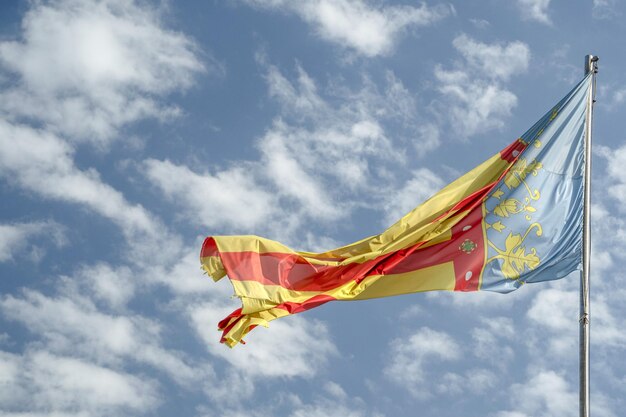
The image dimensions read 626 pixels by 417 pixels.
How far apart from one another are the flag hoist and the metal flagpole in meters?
0.05

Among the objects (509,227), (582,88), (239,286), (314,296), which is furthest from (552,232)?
(239,286)

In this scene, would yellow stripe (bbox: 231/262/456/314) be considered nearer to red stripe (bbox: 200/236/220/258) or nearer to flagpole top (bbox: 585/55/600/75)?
red stripe (bbox: 200/236/220/258)

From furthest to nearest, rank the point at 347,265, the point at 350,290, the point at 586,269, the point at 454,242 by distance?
the point at 454,242 → the point at 347,265 → the point at 350,290 → the point at 586,269

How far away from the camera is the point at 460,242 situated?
20547mm

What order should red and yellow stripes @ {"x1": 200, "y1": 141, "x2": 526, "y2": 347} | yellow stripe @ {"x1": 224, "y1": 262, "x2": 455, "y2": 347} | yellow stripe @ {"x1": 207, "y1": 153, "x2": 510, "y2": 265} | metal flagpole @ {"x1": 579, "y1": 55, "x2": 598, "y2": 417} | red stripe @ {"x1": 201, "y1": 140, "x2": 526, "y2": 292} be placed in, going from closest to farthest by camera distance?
metal flagpole @ {"x1": 579, "y1": 55, "x2": 598, "y2": 417}
yellow stripe @ {"x1": 224, "y1": 262, "x2": 455, "y2": 347}
red and yellow stripes @ {"x1": 200, "y1": 141, "x2": 526, "y2": 347}
red stripe @ {"x1": 201, "y1": 140, "x2": 526, "y2": 292}
yellow stripe @ {"x1": 207, "y1": 153, "x2": 510, "y2": 265}

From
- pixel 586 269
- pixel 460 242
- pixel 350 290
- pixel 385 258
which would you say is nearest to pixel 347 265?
pixel 350 290

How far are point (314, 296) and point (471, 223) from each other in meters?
3.95

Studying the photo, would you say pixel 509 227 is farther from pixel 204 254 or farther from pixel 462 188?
pixel 204 254

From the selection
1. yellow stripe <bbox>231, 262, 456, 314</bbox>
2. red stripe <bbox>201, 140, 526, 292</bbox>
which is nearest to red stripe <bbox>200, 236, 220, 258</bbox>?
red stripe <bbox>201, 140, 526, 292</bbox>

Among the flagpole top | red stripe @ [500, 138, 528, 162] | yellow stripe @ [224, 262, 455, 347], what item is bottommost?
yellow stripe @ [224, 262, 455, 347]

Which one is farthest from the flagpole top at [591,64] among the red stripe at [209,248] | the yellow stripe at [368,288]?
the red stripe at [209,248]

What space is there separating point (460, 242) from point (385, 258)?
173 centimetres

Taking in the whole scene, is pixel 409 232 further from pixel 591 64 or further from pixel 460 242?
pixel 591 64

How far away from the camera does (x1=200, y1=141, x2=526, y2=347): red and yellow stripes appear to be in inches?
793
